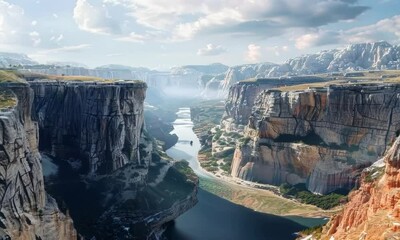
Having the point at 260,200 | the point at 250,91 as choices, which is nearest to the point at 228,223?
the point at 260,200

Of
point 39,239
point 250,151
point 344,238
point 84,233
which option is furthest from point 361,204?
point 250,151

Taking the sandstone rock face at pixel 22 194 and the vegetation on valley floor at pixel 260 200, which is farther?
the vegetation on valley floor at pixel 260 200

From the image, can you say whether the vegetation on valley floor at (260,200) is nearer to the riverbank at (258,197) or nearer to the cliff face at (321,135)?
the riverbank at (258,197)

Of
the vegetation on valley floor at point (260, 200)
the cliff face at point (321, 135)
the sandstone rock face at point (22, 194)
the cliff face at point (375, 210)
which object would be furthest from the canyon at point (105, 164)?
the cliff face at point (375, 210)

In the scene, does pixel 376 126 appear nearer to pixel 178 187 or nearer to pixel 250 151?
pixel 250 151

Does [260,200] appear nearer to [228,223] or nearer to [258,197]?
[258,197]

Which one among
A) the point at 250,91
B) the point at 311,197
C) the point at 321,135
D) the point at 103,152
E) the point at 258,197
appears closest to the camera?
the point at 103,152
